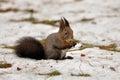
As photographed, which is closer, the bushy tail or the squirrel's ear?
the squirrel's ear

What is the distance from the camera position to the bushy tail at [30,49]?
1006cm

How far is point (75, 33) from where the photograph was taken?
16.3 metres

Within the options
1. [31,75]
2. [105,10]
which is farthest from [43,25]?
[31,75]

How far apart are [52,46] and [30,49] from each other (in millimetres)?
550

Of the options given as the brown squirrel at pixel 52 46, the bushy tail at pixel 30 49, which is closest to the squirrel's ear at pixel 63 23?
the brown squirrel at pixel 52 46

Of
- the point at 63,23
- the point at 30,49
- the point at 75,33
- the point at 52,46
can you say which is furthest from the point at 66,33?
the point at 75,33

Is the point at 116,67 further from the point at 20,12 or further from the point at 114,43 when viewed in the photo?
the point at 20,12

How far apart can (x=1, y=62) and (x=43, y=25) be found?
8176 millimetres

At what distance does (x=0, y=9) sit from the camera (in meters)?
22.7

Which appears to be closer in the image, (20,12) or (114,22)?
(114,22)

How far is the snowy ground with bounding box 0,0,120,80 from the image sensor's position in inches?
367

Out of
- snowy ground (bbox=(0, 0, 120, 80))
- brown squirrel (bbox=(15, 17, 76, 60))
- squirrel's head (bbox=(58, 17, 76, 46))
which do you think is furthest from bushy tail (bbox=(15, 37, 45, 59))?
squirrel's head (bbox=(58, 17, 76, 46))

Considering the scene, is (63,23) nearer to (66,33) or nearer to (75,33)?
(66,33)

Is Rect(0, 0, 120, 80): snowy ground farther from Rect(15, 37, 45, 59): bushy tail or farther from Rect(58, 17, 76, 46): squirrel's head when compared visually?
Rect(58, 17, 76, 46): squirrel's head
